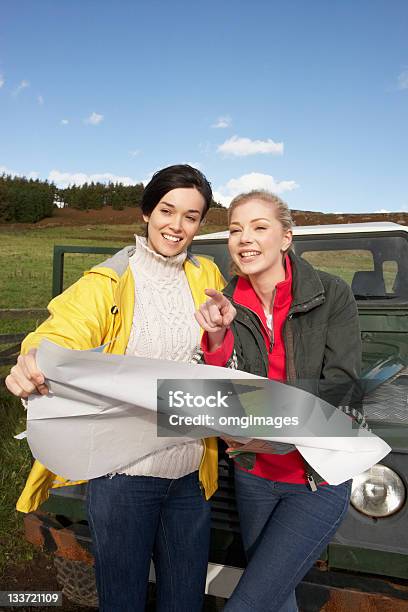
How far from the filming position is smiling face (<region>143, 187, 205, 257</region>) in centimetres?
186

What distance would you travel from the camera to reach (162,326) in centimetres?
181

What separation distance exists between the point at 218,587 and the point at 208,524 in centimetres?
39

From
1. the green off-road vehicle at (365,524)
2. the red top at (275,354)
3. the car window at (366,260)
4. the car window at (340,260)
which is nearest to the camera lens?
the red top at (275,354)

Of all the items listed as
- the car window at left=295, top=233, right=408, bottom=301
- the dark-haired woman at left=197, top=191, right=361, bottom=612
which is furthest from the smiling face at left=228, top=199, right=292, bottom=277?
the car window at left=295, top=233, right=408, bottom=301

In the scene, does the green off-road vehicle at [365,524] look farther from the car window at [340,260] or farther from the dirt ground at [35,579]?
the dirt ground at [35,579]

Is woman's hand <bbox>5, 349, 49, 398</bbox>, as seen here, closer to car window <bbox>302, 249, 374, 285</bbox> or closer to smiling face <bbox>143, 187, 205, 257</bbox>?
smiling face <bbox>143, 187, 205, 257</bbox>

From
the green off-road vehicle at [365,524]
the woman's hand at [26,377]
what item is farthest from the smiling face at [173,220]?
the green off-road vehicle at [365,524]

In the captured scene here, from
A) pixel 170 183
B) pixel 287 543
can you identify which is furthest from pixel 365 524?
pixel 170 183

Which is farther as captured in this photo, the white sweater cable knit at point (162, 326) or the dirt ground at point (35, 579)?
the dirt ground at point (35, 579)

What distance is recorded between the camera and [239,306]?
1803mm

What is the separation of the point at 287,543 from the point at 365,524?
18.5 inches

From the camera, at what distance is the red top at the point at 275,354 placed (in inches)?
66.6

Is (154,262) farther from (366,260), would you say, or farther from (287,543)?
(366,260)

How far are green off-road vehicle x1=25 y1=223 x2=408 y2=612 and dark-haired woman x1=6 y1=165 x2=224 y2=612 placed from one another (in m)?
0.26
